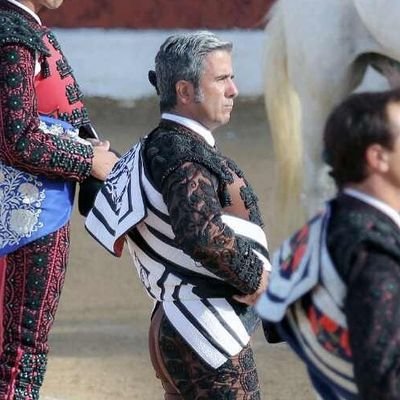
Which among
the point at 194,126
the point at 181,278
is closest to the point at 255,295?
the point at 181,278

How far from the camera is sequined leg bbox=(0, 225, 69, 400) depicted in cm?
324

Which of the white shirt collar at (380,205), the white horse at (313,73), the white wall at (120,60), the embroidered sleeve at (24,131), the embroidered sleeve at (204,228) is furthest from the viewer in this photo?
the white wall at (120,60)

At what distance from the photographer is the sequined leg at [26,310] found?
3238 millimetres

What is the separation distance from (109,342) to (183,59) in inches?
96.3

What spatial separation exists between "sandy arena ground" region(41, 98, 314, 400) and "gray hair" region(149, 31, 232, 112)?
5.83ft

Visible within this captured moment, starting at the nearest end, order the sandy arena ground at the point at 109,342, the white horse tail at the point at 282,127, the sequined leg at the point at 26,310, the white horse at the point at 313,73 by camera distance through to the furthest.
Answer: the sequined leg at the point at 26,310 < the sandy arena ground at the point at 109,342 < the white horse at the point at 313,73 < the white horse tail at the point at 282,127

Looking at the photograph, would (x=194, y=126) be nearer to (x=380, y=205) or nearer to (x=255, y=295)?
(x=255, y=295)

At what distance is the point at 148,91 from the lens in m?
9.58

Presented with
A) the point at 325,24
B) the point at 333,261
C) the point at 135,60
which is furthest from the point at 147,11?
the point at 333,261

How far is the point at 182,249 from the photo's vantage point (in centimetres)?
274

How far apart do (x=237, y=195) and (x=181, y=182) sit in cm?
18

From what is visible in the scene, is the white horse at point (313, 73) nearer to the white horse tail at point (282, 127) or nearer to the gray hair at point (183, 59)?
the white horse tail at point (282, 127)

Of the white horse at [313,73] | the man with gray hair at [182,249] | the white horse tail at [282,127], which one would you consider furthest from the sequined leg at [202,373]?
the white horse tail at [282,127]

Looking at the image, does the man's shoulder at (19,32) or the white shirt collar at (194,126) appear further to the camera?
the man's shoulder at (19,32)
